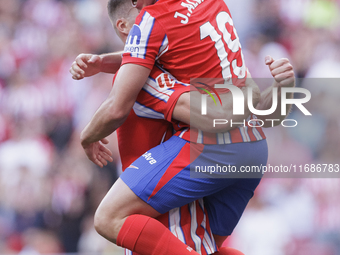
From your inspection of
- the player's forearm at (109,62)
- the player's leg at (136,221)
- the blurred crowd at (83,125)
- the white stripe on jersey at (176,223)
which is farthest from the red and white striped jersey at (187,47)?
the blurred crowd at (83,125)

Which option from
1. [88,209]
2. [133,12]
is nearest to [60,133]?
[88,209]

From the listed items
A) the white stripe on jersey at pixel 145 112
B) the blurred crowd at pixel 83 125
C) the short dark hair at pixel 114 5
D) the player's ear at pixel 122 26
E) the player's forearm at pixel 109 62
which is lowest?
the blurred crowd at pixel 83 125

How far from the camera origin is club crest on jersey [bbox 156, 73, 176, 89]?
1821 millimetres

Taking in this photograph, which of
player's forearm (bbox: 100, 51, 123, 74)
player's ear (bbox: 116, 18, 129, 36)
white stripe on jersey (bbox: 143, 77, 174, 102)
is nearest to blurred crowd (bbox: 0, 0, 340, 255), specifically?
player's forearm (bbox: 100, 51, 123, 74)

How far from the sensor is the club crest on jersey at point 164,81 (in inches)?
71.7

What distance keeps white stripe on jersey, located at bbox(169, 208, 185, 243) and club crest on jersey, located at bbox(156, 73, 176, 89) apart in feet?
1.85

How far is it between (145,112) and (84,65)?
425 mm

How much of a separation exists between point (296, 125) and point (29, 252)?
10.2ft

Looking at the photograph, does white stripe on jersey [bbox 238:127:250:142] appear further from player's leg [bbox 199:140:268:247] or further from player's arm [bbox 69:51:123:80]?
player's arm [bbox 69:51:123:80]

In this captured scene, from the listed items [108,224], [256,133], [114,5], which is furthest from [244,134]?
[114,5]

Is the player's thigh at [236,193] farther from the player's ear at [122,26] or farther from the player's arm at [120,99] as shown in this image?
the player's ear at [122,26]

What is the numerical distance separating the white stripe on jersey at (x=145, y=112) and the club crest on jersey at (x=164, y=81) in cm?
13

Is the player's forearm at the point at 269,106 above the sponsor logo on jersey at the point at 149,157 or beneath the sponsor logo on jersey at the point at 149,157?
→ above

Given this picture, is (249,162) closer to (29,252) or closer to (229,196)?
(229,196)
